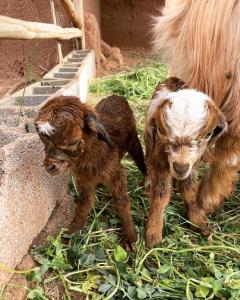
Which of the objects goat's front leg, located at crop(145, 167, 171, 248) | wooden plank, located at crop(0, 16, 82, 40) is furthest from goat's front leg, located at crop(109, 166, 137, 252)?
wooden plank, located at crop(0, 16, 82, 40)

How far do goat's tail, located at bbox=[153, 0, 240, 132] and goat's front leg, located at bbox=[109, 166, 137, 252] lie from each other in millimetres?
707

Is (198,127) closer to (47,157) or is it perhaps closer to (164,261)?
(47,157)

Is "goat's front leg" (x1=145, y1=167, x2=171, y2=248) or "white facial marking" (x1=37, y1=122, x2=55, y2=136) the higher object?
"white facial marking" (x1=37, y1=122, x2=55, y2=136)

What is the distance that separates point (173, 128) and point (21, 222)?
1019 millimetres

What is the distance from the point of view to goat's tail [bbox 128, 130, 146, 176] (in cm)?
297

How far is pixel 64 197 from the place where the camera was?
3.05 m

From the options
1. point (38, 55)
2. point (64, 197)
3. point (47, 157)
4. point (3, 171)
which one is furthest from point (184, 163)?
point (38, 55)

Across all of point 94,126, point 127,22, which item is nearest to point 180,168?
point 94,126

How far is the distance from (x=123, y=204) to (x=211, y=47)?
1.04m

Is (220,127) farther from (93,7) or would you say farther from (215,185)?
(93,7)

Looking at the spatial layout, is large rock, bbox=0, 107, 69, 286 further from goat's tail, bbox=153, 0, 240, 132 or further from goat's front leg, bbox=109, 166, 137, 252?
goat's tail, bbox=153, 0, 240, 132

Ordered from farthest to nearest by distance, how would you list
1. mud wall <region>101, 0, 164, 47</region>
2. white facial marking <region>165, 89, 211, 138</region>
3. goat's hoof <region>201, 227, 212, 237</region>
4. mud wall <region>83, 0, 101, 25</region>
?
1. mud wall <region>101, 0, 164, 47</region>
2. mud wall <region>83, 0, 101, 25</region>
3. goat's hoof <region>201, 227, 212, 237</region>
4. white facial marking <region>165, 89, 211, 138</region>

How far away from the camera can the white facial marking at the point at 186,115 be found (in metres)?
1.98

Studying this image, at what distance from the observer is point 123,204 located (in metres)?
2.54
